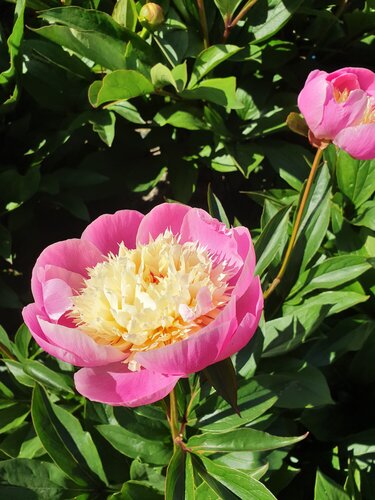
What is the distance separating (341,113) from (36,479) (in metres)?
0.74

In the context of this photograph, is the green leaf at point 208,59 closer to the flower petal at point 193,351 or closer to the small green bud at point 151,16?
the small green bud at point 151,16

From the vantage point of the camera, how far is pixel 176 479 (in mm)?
852

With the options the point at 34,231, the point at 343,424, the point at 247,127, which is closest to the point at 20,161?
the point at 34,231

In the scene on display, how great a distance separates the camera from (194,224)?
31.9 inches

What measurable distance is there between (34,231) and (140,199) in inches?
12.7

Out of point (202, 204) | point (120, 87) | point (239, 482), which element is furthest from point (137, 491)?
point (202, 204)

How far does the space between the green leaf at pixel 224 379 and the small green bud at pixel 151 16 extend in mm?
747

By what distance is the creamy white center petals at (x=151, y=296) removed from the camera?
27.5 inches

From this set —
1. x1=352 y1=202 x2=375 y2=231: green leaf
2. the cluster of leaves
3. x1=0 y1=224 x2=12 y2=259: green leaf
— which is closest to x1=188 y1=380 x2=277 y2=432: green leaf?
the cluster of leaves

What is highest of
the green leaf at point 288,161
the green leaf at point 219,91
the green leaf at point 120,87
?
the green leaf at point 120,87

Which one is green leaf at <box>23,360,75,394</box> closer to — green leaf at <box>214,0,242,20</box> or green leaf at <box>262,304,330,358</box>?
green leaf at <box>262,304,330,358</box>

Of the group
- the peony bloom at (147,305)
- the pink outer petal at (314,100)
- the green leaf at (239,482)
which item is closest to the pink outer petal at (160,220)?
the peony bloom at (147,305)

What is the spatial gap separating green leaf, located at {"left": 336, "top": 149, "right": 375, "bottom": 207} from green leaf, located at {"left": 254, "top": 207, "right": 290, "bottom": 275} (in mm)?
313

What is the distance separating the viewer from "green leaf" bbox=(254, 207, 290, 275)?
1059mm
